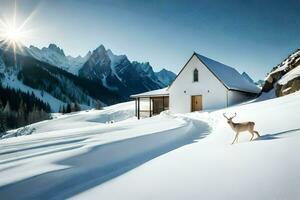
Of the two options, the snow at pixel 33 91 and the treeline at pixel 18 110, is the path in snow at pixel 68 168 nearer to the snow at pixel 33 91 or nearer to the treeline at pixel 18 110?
the treeline at pixel 18 110

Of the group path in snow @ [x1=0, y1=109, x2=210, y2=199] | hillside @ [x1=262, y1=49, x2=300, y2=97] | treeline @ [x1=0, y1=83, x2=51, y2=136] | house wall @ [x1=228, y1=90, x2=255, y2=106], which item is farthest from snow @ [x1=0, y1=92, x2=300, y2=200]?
treeline @ [x1=0, y1=83, x2=51, y2=136]

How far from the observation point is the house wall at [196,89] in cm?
2678

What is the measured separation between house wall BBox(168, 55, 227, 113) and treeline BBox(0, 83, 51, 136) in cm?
4896

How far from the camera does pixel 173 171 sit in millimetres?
5324

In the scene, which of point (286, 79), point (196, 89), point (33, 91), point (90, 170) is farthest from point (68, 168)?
point (33, 91)

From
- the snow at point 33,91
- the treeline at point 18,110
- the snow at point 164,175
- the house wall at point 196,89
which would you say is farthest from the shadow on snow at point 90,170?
the snow at point 33,91

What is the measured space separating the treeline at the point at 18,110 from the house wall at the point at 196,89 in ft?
161

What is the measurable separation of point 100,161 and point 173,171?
104 inches

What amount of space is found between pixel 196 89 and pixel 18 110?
9303 cm

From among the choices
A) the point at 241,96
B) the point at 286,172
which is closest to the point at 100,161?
the point at 286,172

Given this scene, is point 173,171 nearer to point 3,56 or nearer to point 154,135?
point 154,135

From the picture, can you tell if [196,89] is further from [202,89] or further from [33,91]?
[33,91]

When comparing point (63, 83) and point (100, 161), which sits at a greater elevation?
point (63, 83)

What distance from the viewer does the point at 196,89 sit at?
28.3 metres
